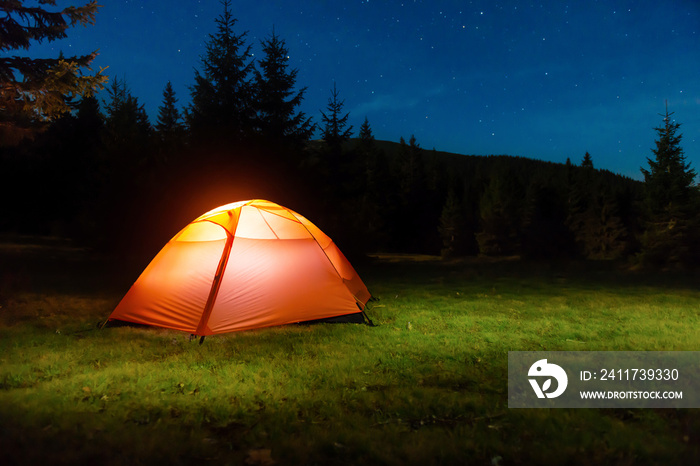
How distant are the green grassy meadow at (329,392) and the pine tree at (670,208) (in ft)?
37.6

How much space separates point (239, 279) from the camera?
6.94 m

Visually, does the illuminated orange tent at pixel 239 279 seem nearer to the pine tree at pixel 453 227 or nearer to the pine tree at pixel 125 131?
the pine tree at pixel 125 131

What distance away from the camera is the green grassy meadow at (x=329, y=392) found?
3299 mm

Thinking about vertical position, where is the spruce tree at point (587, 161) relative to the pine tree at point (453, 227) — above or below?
above

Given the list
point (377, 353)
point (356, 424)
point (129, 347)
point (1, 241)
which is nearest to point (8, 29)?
point (129, 347)

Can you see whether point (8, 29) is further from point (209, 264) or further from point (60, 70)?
point (209, 264)

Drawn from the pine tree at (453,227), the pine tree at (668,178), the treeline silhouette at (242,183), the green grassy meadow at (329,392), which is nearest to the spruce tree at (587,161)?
the treeline silhouette at (242,183)

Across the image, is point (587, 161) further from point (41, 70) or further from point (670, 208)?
point (41, 70)

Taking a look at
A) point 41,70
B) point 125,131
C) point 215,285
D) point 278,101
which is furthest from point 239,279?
point 125,131

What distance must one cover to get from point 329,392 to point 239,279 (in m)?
3.07

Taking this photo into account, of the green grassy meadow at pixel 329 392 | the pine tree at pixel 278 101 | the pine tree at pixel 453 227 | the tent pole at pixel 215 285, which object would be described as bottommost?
the green grassy meadow at pixel 329 392

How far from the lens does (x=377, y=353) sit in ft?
19.0

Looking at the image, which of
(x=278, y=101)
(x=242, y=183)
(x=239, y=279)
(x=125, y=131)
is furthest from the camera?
(x=125, y=131)

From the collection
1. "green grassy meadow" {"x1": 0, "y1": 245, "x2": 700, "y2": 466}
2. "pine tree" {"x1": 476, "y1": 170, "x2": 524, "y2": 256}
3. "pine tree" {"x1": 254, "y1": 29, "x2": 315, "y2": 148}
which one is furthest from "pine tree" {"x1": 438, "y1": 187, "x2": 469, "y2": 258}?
"green grassy meadow" {"x1": 0, "y1": 245, "x2": 700, "y2": 466}
